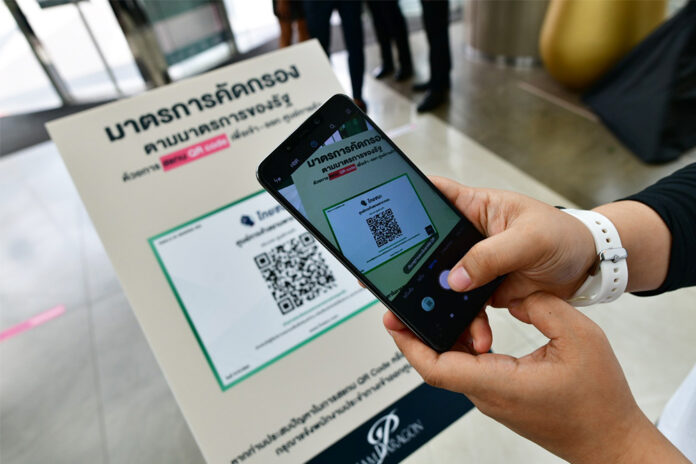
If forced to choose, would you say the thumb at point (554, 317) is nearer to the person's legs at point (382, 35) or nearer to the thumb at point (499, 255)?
the thumb at point (499, 255)

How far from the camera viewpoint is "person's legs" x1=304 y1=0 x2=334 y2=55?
72.3 inches

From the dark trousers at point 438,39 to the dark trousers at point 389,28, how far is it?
13.7 inches

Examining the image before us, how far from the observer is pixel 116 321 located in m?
1.53

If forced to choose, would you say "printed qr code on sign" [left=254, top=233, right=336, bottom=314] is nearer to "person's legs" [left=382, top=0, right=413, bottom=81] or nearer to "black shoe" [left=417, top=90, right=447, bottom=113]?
"black shoe" [left=417, top=90, right=447, bottom=113]

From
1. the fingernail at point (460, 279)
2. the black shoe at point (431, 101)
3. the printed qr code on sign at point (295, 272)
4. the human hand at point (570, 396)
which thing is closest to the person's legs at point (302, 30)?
the black shoe at point (431, 101)

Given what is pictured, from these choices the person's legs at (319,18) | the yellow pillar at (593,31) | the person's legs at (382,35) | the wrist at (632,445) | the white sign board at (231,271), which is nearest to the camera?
the wrist at (632,445)

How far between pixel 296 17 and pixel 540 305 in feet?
→ 6.45

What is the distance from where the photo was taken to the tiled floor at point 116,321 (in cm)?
120

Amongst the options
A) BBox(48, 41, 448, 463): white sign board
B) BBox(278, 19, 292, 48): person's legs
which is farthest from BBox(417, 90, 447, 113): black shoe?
BBox(48, 41, 448, 463): white sign board

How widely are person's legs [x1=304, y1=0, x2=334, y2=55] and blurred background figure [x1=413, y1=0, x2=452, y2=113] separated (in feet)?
1.81

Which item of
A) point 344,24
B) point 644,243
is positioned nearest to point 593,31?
point 344,24

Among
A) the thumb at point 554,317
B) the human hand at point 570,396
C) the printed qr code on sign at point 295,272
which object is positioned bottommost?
the human hand at point 570,396

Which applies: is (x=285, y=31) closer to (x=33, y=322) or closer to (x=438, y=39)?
(x=438, y=39)

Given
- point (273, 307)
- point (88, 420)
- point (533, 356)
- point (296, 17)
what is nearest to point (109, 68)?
point (296, 17)
